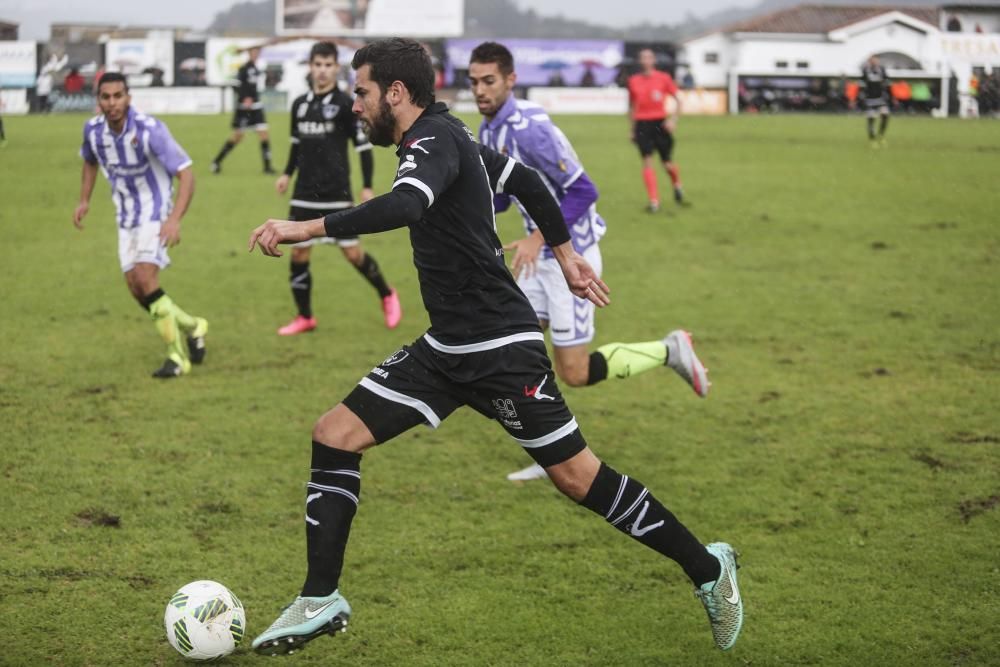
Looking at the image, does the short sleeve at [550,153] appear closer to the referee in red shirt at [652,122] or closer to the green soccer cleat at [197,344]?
the green soccer cleat at [197,344]

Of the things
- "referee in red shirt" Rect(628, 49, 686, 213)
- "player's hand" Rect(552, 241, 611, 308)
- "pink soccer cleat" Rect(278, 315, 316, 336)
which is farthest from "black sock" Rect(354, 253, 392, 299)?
"referee in red shirt" Rect(628, 49, 686, 213)

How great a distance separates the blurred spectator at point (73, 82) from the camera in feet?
145

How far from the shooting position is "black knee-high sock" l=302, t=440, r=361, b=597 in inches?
165

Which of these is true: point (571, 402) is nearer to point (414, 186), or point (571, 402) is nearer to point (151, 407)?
point (151, 407)

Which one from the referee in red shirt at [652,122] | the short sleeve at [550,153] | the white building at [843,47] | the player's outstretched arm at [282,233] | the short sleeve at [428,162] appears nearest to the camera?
the player's outstretched arm at [282,233]

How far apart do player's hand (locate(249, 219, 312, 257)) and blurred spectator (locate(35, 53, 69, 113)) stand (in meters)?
43.3

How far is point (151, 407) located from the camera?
26.2ft

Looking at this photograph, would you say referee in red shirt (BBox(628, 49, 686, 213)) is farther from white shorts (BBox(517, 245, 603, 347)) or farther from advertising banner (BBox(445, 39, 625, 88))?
advertising banner (BBox(445, 39, 625, 88))

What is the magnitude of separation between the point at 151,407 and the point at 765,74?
4728 centimetres

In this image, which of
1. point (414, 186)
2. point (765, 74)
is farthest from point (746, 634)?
point (765, 74)

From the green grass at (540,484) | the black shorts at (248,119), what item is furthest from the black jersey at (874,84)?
the black shorts at (248,119)

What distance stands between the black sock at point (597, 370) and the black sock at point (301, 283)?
13.2 feet

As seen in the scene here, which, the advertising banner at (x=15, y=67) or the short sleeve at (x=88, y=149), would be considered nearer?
the short sleeve at (x=88, y=149)

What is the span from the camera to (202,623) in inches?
166
